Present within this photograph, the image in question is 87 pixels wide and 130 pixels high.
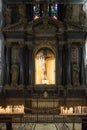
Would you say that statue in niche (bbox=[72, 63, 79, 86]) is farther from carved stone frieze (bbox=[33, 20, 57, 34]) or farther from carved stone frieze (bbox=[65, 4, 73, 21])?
carved stone frieze (bbox=[65, 4, 73, 21])

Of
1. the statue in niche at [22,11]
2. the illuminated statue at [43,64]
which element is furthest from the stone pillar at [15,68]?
the statue in niche at [22,11]

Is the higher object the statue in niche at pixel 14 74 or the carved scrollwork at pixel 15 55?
the carved scrollwork at pixel 15 55

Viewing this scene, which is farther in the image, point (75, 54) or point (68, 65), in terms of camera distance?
point (75, 54)

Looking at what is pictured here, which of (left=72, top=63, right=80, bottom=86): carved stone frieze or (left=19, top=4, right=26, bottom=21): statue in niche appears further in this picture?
(left=19, top=4, right=26, bottom=21): statue in niche

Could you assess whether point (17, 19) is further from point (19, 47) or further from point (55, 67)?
point (55, 67)

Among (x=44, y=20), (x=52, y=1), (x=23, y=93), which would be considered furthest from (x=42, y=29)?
(x=23, y=93)

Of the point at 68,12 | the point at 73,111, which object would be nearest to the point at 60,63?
the point at 68,12

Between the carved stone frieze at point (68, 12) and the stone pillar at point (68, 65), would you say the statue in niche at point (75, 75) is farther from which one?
the carved stone frieze at point (68, 12)

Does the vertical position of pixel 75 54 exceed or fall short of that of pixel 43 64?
it exceeds it

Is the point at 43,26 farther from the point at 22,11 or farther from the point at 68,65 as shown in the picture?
the point at 68,65

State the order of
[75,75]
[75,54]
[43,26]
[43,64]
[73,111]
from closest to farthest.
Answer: [73,111]
[75,75]
[75,54]
[43,26]
[43,64]

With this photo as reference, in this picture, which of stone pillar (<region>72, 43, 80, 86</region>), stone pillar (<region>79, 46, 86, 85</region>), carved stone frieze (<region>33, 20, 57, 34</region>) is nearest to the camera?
stone pillar (<region>72, 43, 80, 86</region>)

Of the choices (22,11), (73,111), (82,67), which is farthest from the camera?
(22,11)

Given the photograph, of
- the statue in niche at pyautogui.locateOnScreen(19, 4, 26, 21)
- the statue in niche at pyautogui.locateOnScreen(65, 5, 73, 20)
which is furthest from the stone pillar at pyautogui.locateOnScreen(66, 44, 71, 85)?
the statue in niche at pyautogui.locateOnScreen(19, 4, 26, 21)
